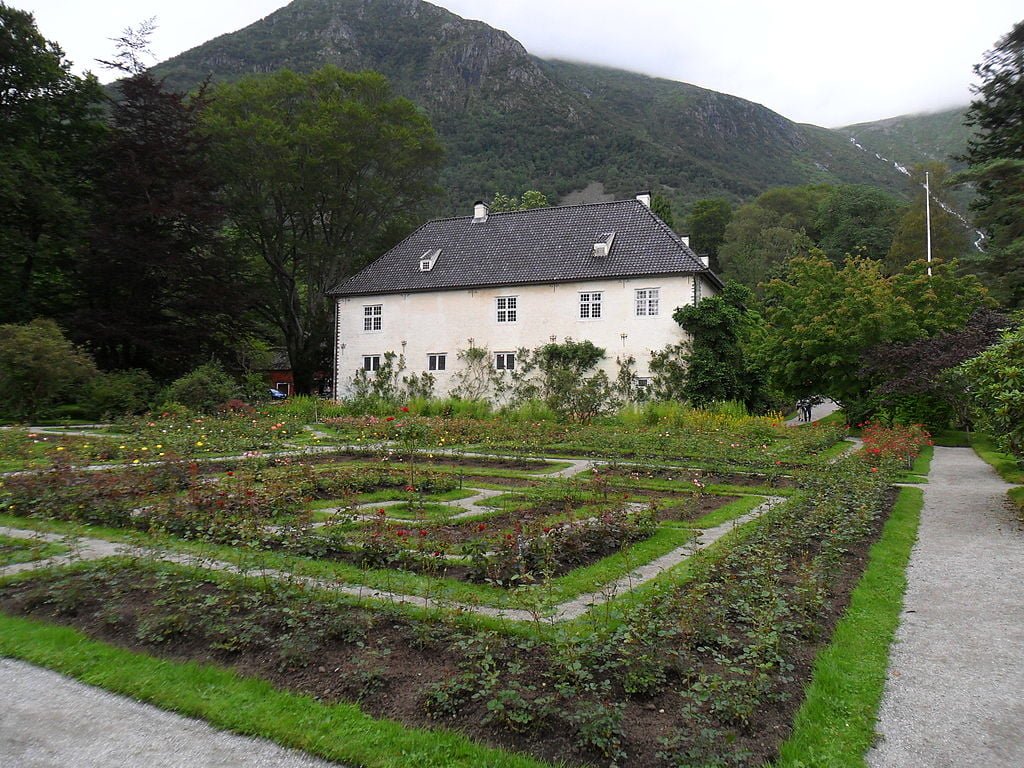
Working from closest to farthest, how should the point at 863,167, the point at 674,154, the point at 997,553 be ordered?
the point at 997,553 < the point at 674,154 < the point at 863,167

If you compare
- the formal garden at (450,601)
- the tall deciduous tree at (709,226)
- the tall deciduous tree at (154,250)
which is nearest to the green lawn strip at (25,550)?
the formal garden at (450,601)

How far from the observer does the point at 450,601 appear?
514 cm

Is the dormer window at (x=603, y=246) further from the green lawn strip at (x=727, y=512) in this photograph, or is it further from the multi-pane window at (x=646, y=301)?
the green lawn strip at (x=727, y=512)

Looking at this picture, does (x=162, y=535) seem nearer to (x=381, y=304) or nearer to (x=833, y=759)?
(x=833, y=759)

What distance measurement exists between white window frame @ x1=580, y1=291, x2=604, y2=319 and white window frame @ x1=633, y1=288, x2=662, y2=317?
5.13 ft

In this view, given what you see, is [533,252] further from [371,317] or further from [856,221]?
[856,221]

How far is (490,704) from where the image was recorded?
3369 millimetres

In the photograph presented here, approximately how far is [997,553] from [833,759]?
6108mm

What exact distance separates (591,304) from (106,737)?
27651 millimetres

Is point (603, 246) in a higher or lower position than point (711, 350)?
higher

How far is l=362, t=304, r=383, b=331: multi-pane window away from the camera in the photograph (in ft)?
112

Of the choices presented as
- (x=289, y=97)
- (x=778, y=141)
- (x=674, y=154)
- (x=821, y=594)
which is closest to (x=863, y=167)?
(x=778, y=141)

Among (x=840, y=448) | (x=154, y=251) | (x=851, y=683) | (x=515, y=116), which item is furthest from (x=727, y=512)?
(x=515, y=116)

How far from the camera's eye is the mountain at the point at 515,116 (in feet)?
292
